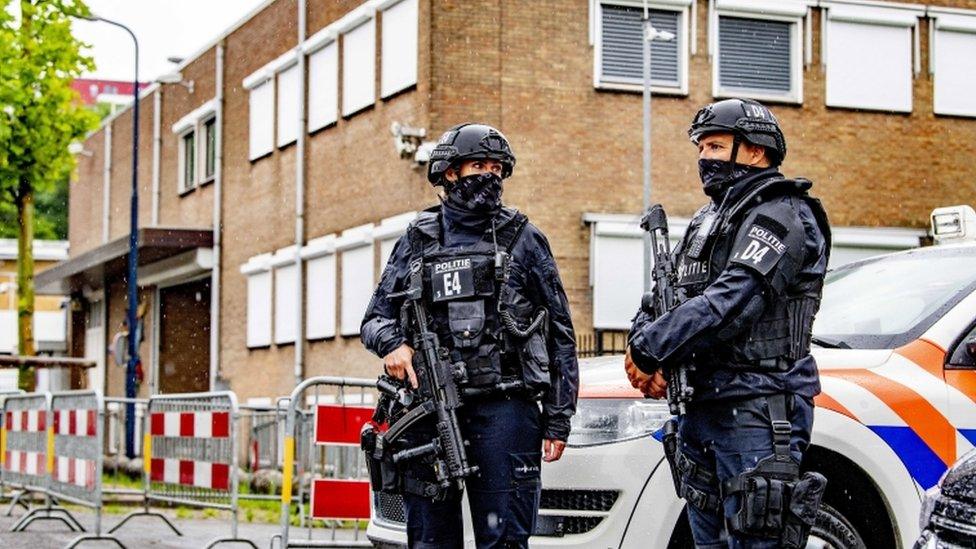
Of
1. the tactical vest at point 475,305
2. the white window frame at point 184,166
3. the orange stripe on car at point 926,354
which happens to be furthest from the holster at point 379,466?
the white window frame at point 184,166

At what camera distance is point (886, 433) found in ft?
20.7

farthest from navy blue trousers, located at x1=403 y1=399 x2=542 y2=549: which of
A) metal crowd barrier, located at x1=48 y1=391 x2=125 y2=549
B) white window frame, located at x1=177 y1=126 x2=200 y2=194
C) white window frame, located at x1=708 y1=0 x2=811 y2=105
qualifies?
white window frame, located at x1=177 y1=126 x2=200 y2=194

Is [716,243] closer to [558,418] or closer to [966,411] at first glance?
[558,418]

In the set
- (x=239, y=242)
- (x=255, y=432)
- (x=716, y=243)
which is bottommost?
(x=255, y=432)

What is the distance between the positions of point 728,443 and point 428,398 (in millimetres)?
1186

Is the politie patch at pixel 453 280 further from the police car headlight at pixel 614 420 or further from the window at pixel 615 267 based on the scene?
the window at pixel 615 267

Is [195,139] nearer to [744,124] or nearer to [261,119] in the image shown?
[261,119]

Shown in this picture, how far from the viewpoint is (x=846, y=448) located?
247 inches

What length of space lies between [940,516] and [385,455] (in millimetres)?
2136

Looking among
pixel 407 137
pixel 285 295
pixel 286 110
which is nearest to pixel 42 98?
pixel 286 110

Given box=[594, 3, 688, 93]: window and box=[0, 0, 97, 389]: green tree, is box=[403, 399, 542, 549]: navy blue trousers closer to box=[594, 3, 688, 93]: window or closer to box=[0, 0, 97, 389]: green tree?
box=[594, 3, 688, 93]: window

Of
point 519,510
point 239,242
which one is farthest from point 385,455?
point 239,242

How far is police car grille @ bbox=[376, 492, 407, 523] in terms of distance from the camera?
7.14 m

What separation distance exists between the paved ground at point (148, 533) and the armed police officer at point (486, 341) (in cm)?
536
